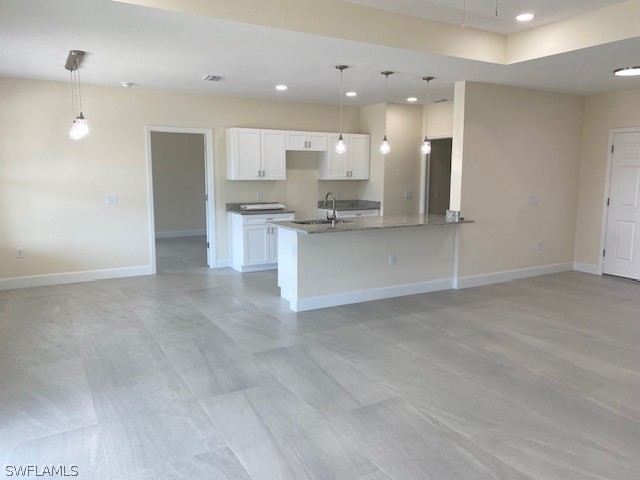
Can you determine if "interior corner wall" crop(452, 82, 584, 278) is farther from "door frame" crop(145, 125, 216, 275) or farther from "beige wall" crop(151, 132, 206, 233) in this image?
"beige wall" crop(151, 132, 206, 233)

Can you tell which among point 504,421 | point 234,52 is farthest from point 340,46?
point 504,421

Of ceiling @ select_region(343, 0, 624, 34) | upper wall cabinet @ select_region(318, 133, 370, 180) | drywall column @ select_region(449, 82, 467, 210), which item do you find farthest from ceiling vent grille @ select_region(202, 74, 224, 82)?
drywall column @ select_region(449, 82, 467, 210)

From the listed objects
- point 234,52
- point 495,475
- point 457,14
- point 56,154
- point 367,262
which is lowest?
point 495,475

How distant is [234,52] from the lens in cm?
430

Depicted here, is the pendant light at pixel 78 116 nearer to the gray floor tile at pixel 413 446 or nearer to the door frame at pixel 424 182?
the gray floor tile at pixel 413 446

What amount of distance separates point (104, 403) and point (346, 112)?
621 cm

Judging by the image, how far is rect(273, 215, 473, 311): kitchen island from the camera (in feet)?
16.5

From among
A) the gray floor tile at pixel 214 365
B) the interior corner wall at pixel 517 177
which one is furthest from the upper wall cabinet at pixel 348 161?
the gray floor tile at pixel 214 365

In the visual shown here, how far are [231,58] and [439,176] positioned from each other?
526cm

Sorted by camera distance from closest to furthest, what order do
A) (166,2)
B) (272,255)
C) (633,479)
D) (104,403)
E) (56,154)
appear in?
(633,479)
(104,403)
(166,2)
(56,154)
(272,255)

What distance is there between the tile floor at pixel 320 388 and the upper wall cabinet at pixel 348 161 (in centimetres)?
297

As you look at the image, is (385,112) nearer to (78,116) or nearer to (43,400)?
(78,116)

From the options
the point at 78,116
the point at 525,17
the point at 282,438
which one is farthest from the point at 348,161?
the point at 282,438

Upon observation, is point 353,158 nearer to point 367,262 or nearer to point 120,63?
point 367,262
